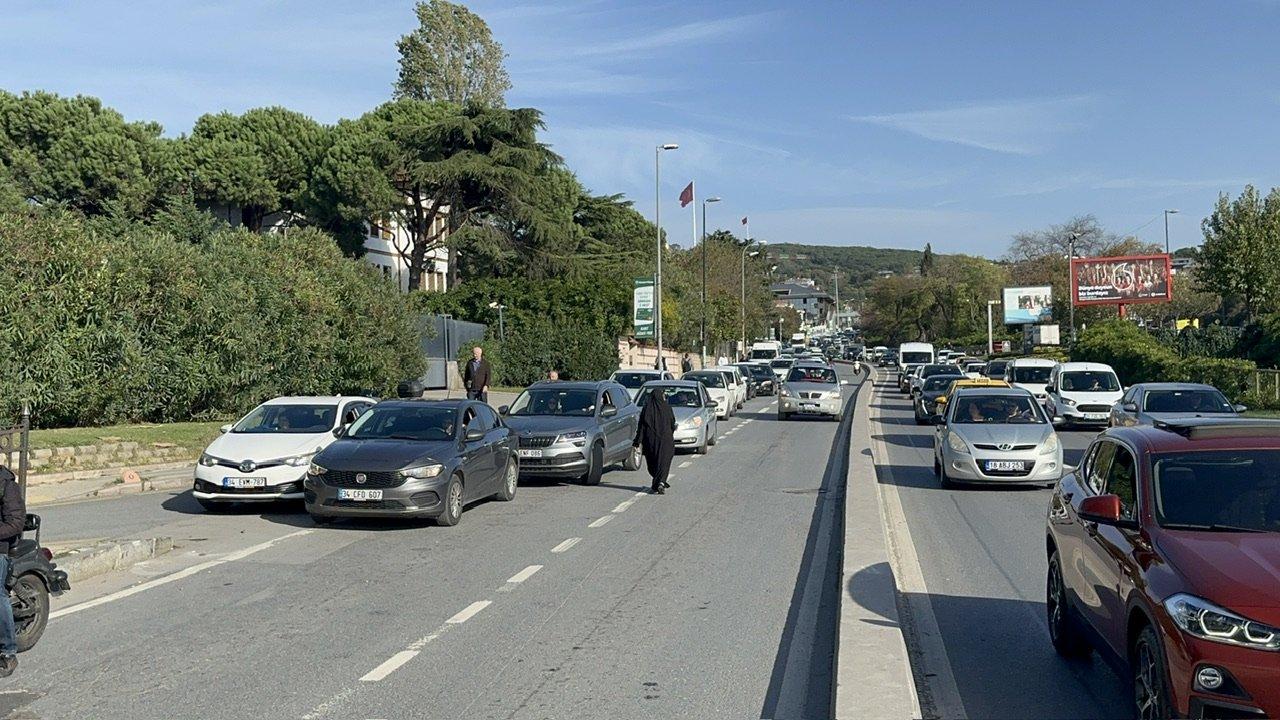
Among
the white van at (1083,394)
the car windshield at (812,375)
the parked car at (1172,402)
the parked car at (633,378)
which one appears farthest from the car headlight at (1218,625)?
the car windshield at (812,375)

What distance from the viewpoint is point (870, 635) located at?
24.3ft

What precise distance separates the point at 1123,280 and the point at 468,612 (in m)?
70.5

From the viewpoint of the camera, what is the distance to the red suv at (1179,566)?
4.93m

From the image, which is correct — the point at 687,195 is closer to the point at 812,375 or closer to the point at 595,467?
the point at 812,375

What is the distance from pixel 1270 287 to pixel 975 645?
54.1m

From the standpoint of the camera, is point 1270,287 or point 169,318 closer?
point 169,318

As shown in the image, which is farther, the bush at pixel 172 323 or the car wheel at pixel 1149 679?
the bush at pixel 172 323

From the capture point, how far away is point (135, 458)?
65.7 feet

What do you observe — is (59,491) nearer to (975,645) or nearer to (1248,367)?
(975,645)

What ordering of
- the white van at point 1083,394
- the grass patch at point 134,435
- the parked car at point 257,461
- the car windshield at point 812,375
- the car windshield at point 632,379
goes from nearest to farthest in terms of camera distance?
the parked car at point 257,461, the grass patch at point 134,435, the white van at point 1083,394, the car windshield at point 632,379, the car windshield at point 812,375

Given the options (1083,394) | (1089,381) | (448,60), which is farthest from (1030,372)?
(448,60)

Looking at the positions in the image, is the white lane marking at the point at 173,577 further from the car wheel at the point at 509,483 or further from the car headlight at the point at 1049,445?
the car headlight at the point at 1049,445

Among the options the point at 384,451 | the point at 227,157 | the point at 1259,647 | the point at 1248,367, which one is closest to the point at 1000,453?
the point at 384,451

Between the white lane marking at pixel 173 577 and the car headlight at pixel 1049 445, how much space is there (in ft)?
34.7
